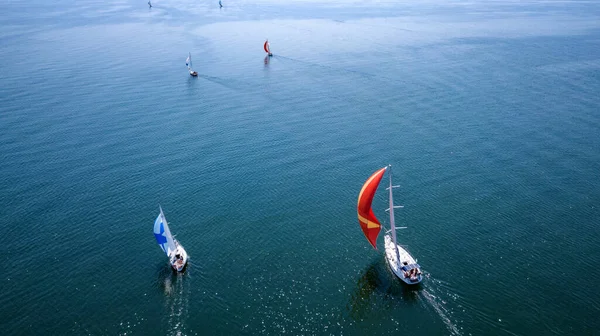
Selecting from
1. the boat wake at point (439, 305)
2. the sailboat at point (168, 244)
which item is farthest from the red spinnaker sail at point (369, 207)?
the sailboat at point (168, 244)

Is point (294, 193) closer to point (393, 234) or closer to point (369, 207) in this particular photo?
point (369, 207)

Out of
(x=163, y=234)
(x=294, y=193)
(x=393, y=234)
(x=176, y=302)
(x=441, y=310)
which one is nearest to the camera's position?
(x=441, y=310)

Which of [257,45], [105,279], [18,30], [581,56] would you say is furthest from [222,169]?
[18,30]

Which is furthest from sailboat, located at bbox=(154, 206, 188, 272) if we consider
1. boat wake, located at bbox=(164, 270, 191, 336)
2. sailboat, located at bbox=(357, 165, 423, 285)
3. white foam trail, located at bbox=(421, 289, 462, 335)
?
white foam trail, located at bbox=(421, 289, 462, 335)

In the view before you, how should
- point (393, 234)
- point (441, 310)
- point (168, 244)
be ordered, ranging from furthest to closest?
point (168, 244) → point (393, 234) → point (441, 310)

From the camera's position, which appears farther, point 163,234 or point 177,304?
point 163,234

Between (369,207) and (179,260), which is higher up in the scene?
(369,207)

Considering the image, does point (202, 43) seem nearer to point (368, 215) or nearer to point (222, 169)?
point (222, 169)

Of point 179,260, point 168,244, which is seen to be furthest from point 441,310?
point 168,244
